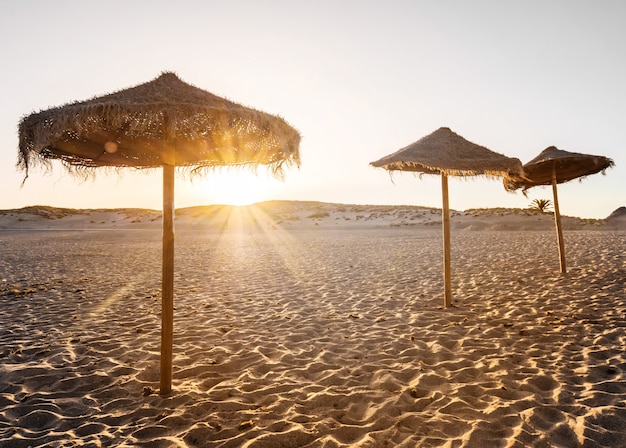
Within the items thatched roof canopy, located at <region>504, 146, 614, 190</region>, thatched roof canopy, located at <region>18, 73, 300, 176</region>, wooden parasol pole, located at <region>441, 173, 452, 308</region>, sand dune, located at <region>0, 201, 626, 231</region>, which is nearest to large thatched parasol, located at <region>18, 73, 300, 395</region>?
thatched roof canopy, located at <region>18, 73, 300, 176</region>

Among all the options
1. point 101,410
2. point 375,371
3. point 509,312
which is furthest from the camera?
point 509,312

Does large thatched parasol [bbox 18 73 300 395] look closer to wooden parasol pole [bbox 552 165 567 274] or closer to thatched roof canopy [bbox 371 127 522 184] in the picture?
thatched roof canopy [bbox 371 127 522 184]

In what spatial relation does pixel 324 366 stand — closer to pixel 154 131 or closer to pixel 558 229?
pixel 154 131

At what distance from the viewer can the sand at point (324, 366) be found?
3254 millimetres

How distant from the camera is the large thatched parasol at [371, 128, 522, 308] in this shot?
22.5 feet

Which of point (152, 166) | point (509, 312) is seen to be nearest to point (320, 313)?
point (509, 312)

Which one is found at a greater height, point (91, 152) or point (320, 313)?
point (91, 152)

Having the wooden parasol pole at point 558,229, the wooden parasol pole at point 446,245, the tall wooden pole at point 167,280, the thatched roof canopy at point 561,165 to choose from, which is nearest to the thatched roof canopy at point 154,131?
the tall wooden pole at point 167,280

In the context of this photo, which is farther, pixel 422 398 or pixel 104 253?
pixel 104 253

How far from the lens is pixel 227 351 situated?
16.9ft

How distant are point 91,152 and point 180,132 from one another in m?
1.30

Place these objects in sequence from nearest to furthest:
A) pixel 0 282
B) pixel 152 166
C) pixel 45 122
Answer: pixel 45 122 → pixel 152 166 → pixel 0 282

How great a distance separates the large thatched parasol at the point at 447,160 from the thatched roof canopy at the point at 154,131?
339 centimetres

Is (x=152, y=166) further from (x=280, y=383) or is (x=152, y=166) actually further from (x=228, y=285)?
(x=228, y=285)
